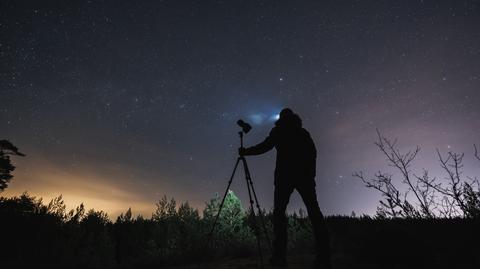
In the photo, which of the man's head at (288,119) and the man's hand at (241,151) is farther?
the man's hand at (241,151)

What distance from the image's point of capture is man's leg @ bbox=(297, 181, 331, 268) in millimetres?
4262

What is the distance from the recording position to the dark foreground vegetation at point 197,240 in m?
5.02

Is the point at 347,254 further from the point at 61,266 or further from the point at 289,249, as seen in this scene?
the point at 61,266

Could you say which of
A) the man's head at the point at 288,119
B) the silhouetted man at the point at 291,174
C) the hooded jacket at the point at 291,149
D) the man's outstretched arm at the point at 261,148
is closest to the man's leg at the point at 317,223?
the silhouetted man at the point at 291,174

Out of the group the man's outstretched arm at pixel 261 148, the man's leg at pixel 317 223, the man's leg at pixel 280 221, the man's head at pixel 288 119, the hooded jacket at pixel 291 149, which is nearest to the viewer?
the man's leg at pixel 317 223

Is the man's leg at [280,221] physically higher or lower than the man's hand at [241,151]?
lower

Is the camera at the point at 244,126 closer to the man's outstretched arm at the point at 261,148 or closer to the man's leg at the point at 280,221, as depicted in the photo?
the man's outstretched arm at the point at 261,148

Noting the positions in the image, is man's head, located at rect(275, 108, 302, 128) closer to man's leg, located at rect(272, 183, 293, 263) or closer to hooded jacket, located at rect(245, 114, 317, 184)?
hooded jacket, located at rect(245, 114, 317, 184)

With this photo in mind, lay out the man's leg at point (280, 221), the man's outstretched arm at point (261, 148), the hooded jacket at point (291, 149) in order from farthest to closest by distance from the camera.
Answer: the man's outstretched arm at point (261, 148), the hooded jacket at point (291, 149), the man's leg at point (280, 221)

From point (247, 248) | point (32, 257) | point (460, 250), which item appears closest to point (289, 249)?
point (247, 248)

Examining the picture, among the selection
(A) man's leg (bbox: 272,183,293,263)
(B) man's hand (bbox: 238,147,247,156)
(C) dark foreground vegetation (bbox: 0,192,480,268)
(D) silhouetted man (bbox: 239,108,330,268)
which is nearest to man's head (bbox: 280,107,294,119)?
(D) silhouetted man (bbox: 239,108,330,268)

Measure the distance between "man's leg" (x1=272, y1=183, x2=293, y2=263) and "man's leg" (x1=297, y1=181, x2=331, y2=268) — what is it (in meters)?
0.25

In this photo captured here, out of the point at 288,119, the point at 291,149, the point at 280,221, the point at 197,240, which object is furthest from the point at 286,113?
the point at 197,240

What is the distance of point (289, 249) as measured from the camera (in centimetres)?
688
